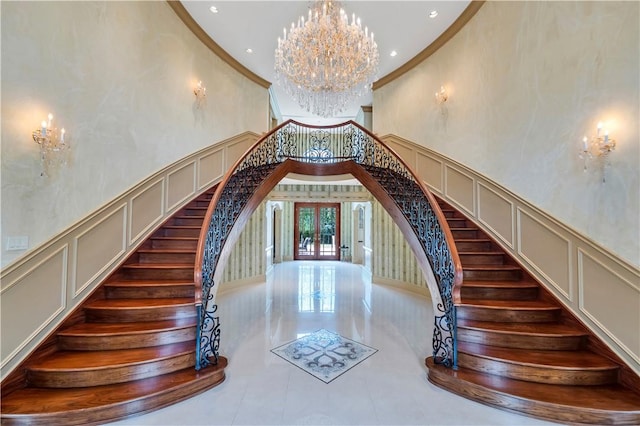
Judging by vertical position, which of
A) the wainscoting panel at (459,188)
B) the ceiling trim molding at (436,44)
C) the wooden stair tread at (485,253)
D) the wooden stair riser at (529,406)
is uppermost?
the ceiling trim molding at (436,44)

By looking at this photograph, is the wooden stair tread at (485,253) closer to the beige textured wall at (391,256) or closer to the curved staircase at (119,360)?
the beige textured wall at (391,256)

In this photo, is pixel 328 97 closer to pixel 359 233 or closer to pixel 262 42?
pixel 262 42

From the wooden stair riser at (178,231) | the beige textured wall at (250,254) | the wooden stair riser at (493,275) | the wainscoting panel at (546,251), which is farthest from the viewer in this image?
the beige textured wall at (250,254)

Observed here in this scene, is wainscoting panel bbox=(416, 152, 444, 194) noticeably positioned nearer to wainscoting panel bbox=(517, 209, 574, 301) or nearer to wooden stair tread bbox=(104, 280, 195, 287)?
wainscoting panel bbox=(517, 209, 574, 301)

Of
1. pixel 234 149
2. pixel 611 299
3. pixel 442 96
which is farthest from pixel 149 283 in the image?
pixel 442 96

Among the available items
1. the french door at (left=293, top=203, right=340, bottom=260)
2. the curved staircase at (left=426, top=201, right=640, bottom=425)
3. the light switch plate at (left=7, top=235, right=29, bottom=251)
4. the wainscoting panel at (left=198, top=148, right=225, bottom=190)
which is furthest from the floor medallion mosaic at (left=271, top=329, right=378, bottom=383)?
the french door at (left=293, top=203, right=340, bottom=260)

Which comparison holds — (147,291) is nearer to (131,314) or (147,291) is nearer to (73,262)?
(131,314)

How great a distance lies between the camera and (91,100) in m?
3.19

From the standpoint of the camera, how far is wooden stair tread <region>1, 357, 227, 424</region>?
2.10 m

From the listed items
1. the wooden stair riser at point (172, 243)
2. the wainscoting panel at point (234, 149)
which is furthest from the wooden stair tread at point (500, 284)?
the wainscoting panel at point (234, 149)

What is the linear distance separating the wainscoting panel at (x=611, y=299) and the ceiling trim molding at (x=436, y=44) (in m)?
4.18

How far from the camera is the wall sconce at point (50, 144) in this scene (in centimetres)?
253

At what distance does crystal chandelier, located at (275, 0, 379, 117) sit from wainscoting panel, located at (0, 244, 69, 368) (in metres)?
3.51

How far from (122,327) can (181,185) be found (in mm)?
2720
